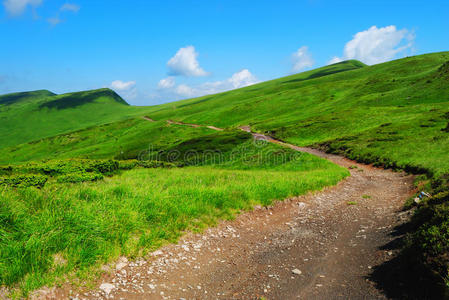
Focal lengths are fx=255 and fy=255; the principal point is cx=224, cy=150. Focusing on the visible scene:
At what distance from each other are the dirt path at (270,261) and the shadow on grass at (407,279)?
0.26m

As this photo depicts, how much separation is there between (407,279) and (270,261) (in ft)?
11.6

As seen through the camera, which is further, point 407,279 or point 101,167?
point 101,167

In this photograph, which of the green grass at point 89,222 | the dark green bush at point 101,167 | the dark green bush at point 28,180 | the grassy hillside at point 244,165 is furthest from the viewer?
the dark green bush at point 101,167

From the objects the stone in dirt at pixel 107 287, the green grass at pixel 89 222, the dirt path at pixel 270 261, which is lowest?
the dirt path at pixel 270 261

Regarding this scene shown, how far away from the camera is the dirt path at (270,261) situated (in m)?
6.34

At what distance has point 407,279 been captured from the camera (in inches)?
241

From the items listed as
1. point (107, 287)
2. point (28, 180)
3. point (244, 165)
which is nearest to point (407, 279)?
point (107, 287)

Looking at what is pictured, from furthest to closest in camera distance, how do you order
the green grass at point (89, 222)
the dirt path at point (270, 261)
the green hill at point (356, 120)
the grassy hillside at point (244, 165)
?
the green hill at point (356, 120), the grassy hillside at point (244, 165), the dirt path at point (270, 261), the green grass at point (89, 222)

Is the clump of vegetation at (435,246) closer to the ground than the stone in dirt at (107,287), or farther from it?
farther from it

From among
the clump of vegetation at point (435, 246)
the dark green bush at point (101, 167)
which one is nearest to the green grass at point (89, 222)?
the clump of vegetation at point (435, 246)

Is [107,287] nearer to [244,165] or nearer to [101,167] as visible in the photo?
[101,167]

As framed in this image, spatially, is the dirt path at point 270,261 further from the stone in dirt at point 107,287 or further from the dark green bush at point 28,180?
the dark green bush at point 28,180

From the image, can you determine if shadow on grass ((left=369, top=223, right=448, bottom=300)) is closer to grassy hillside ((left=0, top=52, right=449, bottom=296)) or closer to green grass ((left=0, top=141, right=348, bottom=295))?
grassy hillside ((left=0, top=52, right=449, bottom=296))

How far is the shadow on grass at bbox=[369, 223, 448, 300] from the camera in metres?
5.39
